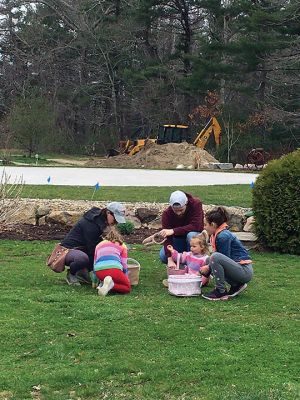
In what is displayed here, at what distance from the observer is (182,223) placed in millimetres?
6789

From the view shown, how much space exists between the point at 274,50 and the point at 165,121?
42.2 ft

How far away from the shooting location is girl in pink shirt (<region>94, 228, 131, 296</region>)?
19.6 ft

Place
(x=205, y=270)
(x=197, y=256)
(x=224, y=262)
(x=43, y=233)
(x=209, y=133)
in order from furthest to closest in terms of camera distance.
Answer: (x=209, y=133)
(x=43, y=233)
(x=197, y=256)
(x=205, y=270)
(x=224, y=262)

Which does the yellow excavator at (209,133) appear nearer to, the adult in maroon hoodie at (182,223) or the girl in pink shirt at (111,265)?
the adult in maroon hoodie at (182,223)

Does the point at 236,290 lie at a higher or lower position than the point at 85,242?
lower

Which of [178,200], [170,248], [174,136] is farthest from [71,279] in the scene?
[174,136]

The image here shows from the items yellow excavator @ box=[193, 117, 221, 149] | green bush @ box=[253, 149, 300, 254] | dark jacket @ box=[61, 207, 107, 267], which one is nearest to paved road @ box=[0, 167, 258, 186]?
green bush @ box=[253, 149, 300, 254]

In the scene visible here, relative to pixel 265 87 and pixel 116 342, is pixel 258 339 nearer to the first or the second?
pixel 116 342

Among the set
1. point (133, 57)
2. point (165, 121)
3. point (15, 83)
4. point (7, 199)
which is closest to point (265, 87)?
point (165, 121)

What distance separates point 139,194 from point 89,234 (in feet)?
24.1

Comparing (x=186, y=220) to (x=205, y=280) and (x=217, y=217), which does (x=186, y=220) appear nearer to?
(x=205, y=280)

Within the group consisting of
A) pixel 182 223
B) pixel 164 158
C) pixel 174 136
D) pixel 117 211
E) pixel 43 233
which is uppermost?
pixel 117 211

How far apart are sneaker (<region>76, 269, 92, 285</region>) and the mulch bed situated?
9.04 feet

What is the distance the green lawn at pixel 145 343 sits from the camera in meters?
3.67
